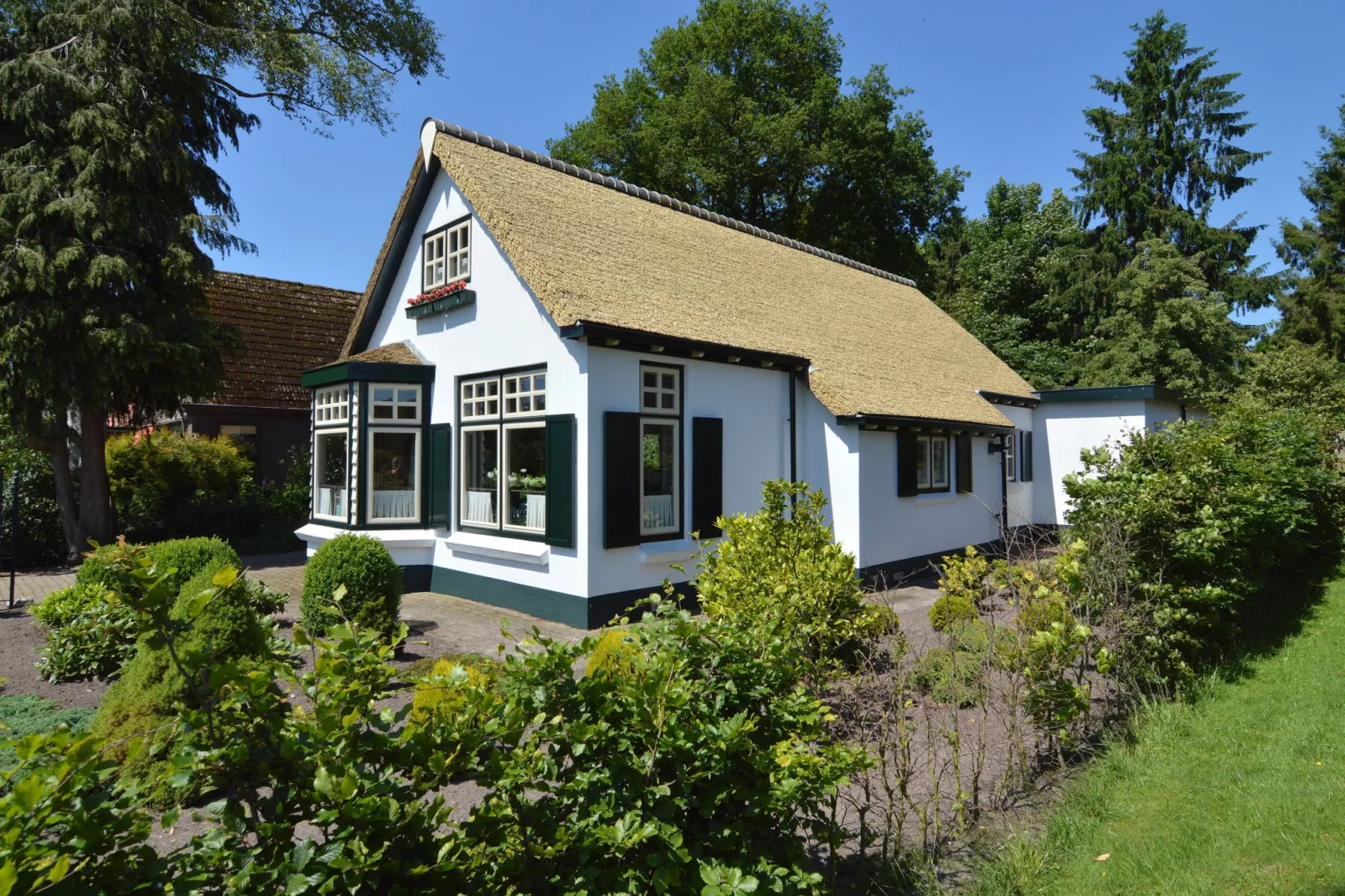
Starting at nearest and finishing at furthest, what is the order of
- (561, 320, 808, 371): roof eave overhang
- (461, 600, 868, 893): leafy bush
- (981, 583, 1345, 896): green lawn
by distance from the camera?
1. (461, 600, 868, 893): leafy bush
2. (981, 583, 1345, 896): green lawn
3. (561, 320, 808, 371): roof eave overhang

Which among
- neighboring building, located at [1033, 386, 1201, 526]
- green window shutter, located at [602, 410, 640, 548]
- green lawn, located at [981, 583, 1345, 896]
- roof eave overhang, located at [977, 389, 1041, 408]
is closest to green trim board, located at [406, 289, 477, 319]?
green window shutter, located at [602, 410, 640, 548]

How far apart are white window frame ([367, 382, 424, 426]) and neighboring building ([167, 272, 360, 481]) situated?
26.1ft

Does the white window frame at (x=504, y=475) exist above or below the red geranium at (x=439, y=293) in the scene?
below

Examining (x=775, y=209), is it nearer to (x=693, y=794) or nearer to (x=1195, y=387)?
(x=1195, y=387)

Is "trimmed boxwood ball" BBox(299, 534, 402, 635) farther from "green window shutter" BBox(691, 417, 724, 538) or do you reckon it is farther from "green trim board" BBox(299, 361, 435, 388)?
"green window shutter" BBox(691, 417, 724, 538)

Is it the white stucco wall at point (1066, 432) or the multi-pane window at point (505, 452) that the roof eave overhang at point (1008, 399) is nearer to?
the white stucco wall at point (1066, 432)

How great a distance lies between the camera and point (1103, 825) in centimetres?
435

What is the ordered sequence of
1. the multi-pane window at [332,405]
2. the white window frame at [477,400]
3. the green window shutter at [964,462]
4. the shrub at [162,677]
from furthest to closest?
1. the green window shutter at [964,462]
2. the multi-pane window at [332,405]
3. the white window frame at [477,400]
4. the shrub at [162,677]

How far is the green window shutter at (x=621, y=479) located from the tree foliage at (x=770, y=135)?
21.2 meters

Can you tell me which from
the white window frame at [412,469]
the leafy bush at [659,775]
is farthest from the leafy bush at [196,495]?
the leafy bush at [659,775]

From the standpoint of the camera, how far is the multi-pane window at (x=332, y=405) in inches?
501

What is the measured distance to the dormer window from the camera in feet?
39.8

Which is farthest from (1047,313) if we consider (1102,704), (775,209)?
(1102,704)

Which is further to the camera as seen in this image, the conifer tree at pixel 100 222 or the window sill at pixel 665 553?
the conifer tree at pixel 100 222
